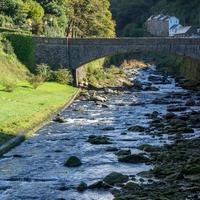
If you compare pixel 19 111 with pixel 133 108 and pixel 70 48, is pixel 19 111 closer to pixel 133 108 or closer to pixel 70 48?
pixel 133 108

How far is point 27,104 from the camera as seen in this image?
5675 cm

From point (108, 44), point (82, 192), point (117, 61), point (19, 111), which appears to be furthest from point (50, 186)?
point (117, 61)

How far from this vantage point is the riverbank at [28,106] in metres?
45.8

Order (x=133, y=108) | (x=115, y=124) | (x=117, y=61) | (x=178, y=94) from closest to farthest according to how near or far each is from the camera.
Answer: (x=115, y=124) → (x=133, y=108) → (x=178, y=94) → (x=117, y=61)

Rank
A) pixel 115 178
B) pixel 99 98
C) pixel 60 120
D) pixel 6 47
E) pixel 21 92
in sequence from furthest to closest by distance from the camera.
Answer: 1. pixel 6 47
2. pixel 99 98
3. pixel 21 92
4. pixel 60 120
5. pixel 115 178

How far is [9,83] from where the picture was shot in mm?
65812

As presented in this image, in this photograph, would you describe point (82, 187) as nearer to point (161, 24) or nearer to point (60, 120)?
point (60, 120)

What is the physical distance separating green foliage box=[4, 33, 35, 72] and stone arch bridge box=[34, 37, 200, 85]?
1284mm

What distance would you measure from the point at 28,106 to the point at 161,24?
126086mm

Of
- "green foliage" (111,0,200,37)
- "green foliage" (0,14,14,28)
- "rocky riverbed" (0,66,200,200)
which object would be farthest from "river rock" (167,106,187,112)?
"green foliage" (111,0,200,37)

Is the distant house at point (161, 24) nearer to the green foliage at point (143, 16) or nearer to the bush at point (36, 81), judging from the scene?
the green foliage at point (143, 16)

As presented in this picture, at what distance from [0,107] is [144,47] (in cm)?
3272

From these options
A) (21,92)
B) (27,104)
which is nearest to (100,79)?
(21,92)

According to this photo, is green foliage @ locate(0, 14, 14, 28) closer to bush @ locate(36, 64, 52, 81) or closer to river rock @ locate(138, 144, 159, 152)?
bush @ locate(36, 64, 52, 81)
